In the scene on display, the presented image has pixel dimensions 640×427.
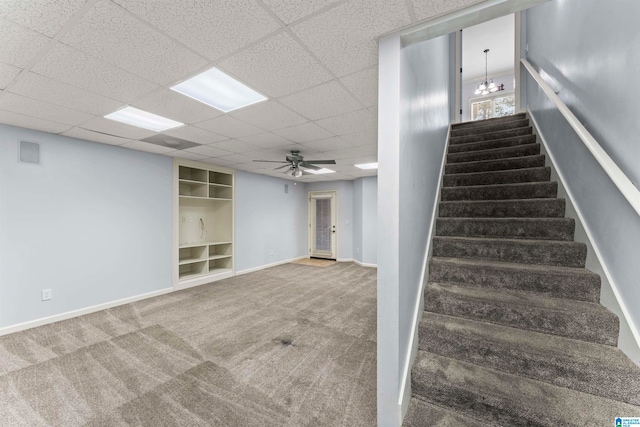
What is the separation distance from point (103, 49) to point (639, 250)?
129 inches

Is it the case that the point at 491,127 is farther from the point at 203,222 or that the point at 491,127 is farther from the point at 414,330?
the point at 203,222

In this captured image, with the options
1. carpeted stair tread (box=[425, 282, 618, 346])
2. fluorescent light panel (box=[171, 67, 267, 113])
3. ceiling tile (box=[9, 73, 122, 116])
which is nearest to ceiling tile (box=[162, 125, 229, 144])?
ceiling tile (box=[9, 73, 122, 116])

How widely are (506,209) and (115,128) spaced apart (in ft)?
14.6

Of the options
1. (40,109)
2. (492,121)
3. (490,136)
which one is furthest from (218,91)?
(492,121)

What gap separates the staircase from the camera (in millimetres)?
1295

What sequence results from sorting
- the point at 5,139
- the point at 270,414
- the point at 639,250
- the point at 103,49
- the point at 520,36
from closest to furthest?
the point at 639,250 → the point at 103,49 → the point at 270,414 → the point at 5,139 → the point at 520,36

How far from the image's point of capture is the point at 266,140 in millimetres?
3564

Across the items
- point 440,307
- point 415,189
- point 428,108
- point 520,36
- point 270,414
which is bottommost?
point 270,414

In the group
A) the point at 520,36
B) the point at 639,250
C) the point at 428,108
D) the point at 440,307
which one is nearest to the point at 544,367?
the point at 440,307

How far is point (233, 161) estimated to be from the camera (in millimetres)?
4934

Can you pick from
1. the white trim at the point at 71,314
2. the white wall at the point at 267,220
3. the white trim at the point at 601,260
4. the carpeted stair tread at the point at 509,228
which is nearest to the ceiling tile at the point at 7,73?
the white trim at the point at 71,314

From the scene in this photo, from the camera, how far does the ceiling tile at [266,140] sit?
3385 millimetres

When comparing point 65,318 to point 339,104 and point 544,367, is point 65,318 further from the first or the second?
point 544,367

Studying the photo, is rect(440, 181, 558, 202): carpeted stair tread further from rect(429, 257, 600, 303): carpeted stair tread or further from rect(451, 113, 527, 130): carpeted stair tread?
rect(451, 113, 527, 130): carpeted stair tread
